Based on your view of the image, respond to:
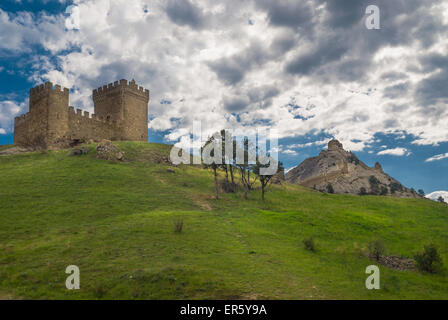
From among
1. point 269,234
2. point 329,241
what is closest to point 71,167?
point 269,234

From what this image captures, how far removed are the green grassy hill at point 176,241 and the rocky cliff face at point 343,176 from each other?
4161 centimetres

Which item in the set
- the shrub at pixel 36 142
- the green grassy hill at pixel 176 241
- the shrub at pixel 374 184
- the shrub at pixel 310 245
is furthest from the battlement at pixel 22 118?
the shrub at pixel 374 184

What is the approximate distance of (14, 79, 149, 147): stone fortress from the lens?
174 ft

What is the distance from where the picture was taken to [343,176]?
86625mm

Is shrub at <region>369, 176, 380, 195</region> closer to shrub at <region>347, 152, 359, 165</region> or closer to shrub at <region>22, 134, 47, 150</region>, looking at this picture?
shrub at <region>347, 152, 359, 165</region>

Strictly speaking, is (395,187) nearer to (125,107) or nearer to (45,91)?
(125,107)

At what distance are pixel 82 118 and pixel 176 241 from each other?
49.5 m

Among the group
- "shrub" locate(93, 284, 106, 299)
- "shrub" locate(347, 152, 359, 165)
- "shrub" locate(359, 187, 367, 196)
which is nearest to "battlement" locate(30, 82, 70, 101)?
"shrub" locate(93, 284, 106, 299)

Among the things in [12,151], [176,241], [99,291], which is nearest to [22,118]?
[12,151]

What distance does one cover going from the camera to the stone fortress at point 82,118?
53031 mm

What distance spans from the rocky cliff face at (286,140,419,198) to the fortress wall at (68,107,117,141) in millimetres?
58998

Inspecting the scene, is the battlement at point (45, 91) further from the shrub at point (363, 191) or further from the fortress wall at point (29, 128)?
the shrub at point (363, 191)

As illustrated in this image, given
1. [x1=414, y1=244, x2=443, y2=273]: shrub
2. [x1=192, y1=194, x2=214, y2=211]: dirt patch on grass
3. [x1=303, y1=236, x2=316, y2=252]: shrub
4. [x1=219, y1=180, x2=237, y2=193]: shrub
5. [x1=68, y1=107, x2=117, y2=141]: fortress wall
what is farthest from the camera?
[x1=68, y1=107, x2=117, y2=141]: fortress wall
